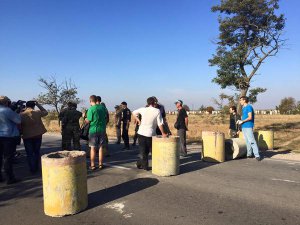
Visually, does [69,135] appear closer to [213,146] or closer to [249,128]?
[213,146]

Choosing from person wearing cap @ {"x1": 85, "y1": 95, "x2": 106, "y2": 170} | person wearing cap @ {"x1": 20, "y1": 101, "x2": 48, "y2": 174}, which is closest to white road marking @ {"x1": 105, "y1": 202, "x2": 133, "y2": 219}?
person wearing cap @ {"x1": 85, "y1": 95, "x2": 106, "y2": 170}

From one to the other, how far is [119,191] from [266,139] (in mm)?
7660

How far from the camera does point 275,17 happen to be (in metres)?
19.8

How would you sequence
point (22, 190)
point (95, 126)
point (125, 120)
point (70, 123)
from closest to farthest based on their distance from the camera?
point (22, 190) → point (95, 126) → point (70, 123) → point (125, 120)

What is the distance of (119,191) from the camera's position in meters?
6.45

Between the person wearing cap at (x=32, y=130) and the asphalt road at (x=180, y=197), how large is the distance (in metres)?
0.43

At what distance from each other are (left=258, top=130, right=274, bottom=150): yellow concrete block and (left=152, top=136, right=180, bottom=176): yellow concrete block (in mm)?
5834

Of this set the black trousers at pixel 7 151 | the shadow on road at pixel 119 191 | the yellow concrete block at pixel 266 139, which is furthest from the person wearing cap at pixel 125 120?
the black trousers at pixel 7 151

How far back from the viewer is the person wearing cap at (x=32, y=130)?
320 inches

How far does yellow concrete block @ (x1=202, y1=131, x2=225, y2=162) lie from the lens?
9.31m

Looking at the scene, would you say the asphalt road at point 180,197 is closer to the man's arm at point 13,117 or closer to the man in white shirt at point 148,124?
the man in white shirt at point 148,124

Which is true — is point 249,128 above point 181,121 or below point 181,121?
below

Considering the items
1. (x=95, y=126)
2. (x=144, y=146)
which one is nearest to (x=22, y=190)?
(x=95, y=126)

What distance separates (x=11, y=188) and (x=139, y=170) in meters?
3.02
